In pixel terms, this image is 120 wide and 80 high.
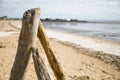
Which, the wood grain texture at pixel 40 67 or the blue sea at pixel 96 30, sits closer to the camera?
the wood grain texture at pixel 40 67

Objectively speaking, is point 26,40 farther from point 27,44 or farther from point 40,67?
point 40,67

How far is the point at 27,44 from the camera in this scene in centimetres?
413

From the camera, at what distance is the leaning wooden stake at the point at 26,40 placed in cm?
411

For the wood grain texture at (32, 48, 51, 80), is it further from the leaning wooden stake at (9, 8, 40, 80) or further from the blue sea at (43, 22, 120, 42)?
the blue sea at (43, 22, 120, 42)

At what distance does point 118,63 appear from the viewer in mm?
11938

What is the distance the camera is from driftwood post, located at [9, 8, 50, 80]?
412cm

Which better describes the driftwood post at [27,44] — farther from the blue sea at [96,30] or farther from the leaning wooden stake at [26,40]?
the blue sea at [96,30]

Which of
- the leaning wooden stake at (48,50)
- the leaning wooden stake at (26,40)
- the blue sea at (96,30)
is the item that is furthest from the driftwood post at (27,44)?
the blue sea at (96,30)

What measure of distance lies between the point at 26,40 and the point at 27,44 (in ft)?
0.25

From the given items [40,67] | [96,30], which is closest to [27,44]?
[40,67]

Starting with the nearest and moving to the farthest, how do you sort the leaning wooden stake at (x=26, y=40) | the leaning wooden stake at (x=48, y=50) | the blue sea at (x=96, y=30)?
1. the leaning wooden stake at (x=26, y=40)
2. the leaning wooden stake at (x=48, y=50)
3. the blue sea at (x=96, y=30)

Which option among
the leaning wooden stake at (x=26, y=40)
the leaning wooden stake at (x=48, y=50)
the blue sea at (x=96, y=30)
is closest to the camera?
the leaning wooden stake at (x=26, y=40)

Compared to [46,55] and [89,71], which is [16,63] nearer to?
[46,55]

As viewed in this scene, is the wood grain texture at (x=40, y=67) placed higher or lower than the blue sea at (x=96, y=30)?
higher
